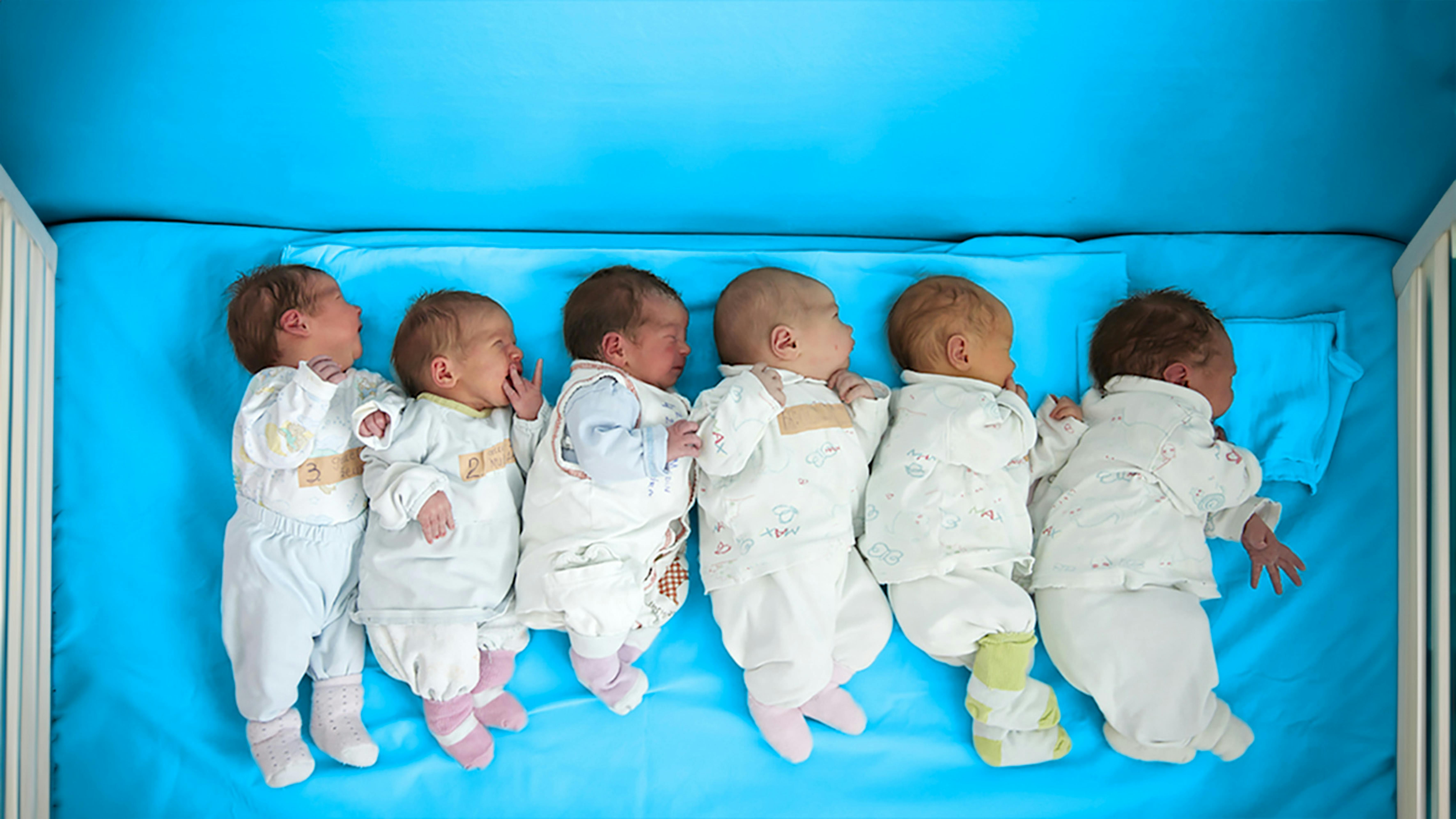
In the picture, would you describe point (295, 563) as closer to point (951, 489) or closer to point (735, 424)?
point (735, 424)

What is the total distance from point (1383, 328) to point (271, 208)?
2.32m

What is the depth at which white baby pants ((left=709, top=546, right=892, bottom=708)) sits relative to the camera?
1.66 m

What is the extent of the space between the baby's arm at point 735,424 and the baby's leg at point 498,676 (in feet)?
1.57

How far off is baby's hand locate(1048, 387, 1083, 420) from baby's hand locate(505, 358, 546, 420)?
96cm

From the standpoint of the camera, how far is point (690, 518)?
6.26 ft

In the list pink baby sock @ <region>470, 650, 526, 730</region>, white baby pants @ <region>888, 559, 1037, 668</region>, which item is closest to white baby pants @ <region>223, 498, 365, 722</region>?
pink baby sock @ <region>470, 650, 526, 730</region>

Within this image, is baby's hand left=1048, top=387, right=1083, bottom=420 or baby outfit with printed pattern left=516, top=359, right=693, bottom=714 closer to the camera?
baby outfit with printed pattern left=516, top=359, right=693, bottom=714

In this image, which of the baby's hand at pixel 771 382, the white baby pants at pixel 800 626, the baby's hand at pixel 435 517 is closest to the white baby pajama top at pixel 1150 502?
the white baby pants at pixel 800 626

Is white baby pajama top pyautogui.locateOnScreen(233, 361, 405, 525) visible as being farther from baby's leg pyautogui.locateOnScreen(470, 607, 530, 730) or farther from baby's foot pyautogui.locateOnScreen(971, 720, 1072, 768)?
baby's foot pyautogui.locateOnScreen(971, 720, 1072, 768)

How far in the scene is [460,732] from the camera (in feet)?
5.57

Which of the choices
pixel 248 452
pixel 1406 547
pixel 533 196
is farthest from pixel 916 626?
pixel 248 452

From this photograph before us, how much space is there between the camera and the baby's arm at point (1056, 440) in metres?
1.83

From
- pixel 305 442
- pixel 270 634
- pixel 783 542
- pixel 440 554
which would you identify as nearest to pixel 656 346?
pixel 783 542

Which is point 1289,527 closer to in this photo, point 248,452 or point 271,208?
point 248,452
